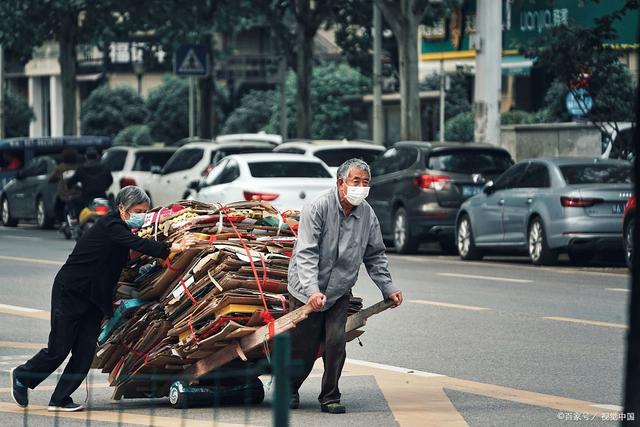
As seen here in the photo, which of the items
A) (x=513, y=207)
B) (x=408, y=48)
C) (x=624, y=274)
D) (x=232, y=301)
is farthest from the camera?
(x=408, y=48)

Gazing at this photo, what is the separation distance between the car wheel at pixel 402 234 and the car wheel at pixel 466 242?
1178mm

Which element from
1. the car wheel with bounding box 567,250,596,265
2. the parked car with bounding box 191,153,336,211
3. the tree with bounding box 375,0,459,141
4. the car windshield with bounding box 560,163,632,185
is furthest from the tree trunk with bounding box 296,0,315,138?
the car windshield with bounding box 560,163,632,185

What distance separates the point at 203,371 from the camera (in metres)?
10.2

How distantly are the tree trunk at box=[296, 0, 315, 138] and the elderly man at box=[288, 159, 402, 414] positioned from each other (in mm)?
27964

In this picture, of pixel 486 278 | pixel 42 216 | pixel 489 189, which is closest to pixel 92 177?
pixel 489 189

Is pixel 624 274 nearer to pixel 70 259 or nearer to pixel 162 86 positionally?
pixel 70 259

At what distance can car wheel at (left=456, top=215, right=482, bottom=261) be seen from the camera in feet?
79.8

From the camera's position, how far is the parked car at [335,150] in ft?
94.7

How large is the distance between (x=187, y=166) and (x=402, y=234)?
7.44m

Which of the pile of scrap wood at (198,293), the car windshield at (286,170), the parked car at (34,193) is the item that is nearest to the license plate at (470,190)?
the car windshield at (286,170)

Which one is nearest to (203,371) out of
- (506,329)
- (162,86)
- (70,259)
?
(70,259)

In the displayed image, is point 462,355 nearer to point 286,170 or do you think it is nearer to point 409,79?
point 286,170

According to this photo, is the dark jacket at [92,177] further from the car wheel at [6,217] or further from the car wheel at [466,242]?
the car wheel at [6,217]

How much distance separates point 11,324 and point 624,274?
8.70m
